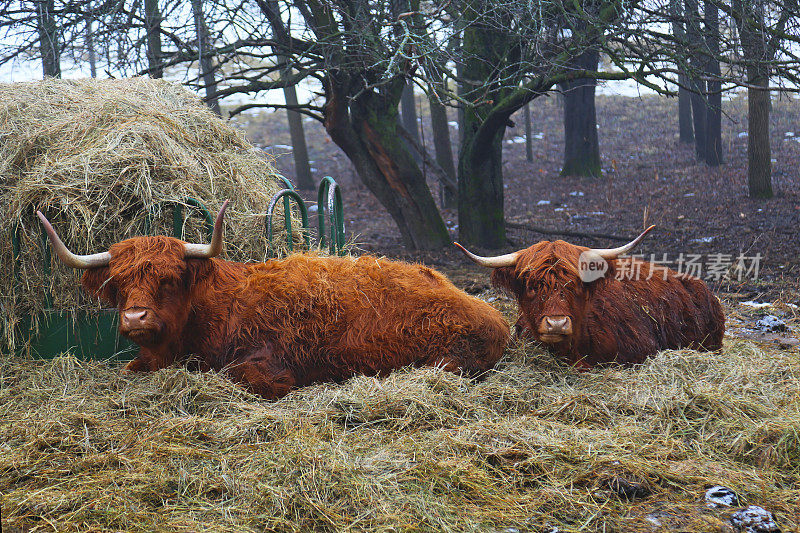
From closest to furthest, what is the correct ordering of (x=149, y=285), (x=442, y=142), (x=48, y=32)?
1. (x=149, y=285)
2. (x=48, y=32)
3. (x=442, y=142)

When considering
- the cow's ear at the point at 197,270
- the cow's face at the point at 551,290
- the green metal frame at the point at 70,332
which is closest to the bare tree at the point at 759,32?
the cow's face at the point at 551,290

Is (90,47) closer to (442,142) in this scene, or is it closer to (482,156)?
(482,156)

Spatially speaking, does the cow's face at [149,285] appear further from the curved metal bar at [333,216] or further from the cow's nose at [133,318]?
the curved metal bar at [333,216]

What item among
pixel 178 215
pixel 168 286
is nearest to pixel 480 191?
pixel 178 215

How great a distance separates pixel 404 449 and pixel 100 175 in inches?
118

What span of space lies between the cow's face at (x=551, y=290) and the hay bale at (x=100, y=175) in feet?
7.24

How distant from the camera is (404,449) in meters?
3.63

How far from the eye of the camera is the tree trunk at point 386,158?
10.6 m

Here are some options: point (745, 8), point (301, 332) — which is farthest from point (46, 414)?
point (745, 8)

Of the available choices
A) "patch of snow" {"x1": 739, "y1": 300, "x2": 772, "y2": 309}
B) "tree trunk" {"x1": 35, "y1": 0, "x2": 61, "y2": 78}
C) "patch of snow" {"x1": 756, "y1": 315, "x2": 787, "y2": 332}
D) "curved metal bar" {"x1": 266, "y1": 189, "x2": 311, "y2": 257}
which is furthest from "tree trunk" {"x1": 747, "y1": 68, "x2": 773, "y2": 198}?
"tree trunk" {"x1": 35, "y1": 0, "x2": 61, "y2": 78}

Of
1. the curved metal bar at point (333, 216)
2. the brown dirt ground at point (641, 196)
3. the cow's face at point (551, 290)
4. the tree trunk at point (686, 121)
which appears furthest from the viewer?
the tree trunk at point (686, 121)

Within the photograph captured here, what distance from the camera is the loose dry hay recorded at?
305 centimetres

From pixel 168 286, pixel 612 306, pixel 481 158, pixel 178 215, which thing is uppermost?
pixel 481 158

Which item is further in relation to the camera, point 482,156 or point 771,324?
point 482,156
